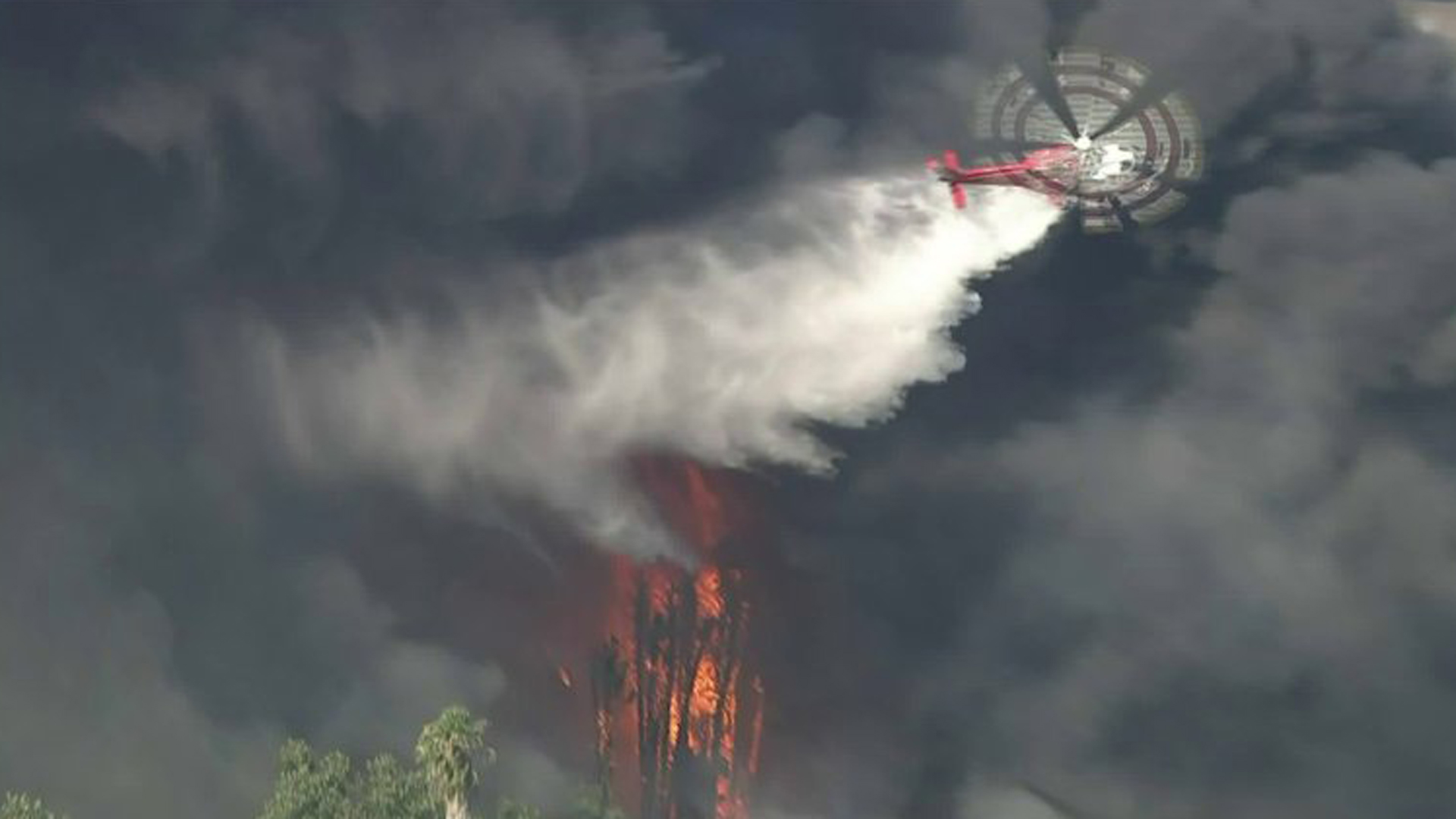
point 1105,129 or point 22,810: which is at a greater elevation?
point 1105,129

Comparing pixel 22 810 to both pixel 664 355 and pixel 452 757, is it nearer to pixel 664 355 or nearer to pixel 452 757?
pixel 452 757

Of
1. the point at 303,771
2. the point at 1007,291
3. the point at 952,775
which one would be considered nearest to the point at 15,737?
the point at 303,771

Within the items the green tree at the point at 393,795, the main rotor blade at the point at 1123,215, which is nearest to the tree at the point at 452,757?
the green tree at the point at 393,795

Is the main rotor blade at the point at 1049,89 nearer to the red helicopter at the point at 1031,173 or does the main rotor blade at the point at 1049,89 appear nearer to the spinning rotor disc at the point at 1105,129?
the spinning rotor disc at the point at 1105,129

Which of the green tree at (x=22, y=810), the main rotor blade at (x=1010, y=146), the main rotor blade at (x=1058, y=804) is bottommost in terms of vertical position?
the green tree at (x=22, y=810)

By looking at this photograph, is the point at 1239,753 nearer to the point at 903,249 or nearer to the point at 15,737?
the point at 903,249

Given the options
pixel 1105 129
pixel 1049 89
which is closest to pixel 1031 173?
pixel 1105 129
